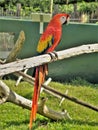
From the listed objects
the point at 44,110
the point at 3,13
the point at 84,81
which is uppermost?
the point at 3,13

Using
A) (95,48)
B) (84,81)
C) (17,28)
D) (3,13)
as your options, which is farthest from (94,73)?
(95,48)

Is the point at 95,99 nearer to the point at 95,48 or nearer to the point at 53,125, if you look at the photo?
the point at 53,125

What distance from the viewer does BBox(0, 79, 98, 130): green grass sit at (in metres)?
4.56

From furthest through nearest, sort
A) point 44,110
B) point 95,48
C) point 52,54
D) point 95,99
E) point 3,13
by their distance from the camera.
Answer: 1. point 3,13
2. point 95,99
3. point 44,110
4. point 95,48
5. point 52,54

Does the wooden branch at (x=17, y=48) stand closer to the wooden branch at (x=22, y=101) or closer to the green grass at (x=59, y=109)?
the wooden branch at (x=22, y=101)

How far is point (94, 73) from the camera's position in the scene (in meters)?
7.38

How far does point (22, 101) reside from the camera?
4.16 m

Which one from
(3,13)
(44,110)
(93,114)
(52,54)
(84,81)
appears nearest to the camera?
Result: (52,54)

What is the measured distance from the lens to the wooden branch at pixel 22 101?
3906 millimetres

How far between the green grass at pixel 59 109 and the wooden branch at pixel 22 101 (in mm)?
99

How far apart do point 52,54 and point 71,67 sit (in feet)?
13.9

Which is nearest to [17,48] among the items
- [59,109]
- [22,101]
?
[22,101]

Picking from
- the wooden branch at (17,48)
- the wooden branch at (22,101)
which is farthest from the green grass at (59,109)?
the wooden branch at (17,48)

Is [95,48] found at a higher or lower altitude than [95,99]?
higher
